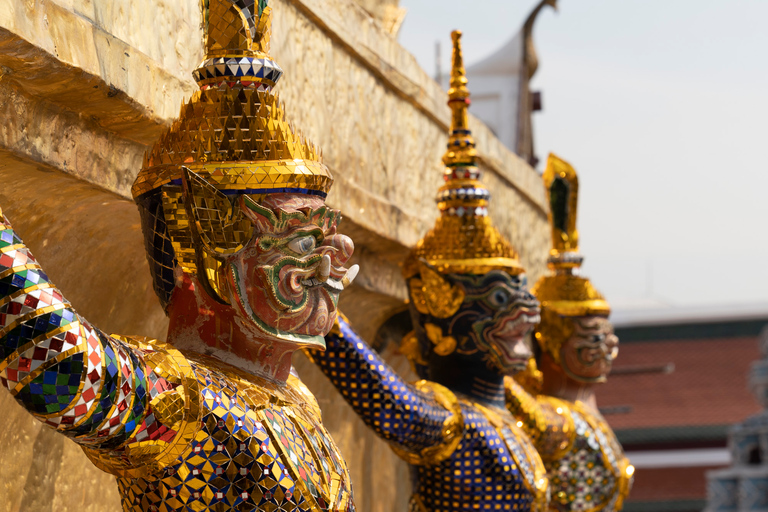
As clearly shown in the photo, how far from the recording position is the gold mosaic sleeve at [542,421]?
2.08 meters

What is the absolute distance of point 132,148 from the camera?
1376 mm

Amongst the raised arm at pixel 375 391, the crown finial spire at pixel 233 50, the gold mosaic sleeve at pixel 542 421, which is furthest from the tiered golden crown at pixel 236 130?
the gold mosaic sleeve at pixel 542 421

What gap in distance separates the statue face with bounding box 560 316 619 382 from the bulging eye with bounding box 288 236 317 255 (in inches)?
52.0

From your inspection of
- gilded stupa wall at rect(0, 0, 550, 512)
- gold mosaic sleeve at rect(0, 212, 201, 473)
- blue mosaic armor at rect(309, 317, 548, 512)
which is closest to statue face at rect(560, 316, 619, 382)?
gilded stupa wall at rect(0, 0, 550, 512)

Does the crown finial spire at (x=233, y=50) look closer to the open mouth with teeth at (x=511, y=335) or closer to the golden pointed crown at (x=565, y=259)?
the open mouth with teeth at (x=511, y=335)

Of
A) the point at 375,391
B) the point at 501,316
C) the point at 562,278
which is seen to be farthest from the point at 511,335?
the point at 562,278

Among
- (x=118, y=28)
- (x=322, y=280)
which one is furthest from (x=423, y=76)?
(x=322, y=280)

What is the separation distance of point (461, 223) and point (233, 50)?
73 cm

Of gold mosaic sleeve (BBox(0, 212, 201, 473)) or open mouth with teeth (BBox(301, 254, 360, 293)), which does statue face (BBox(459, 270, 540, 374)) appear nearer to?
open mouth with teeth (BBox(301, 254, 360, 293))

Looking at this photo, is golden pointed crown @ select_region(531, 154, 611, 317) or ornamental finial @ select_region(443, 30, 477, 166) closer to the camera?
ornamental finial @ select_region(443, 30, 477, 166)

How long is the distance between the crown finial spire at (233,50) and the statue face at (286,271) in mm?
155

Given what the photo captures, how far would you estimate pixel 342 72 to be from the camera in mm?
1971

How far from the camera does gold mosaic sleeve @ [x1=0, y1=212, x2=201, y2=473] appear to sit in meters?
0.90

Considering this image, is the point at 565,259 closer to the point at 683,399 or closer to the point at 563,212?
the point at 563,212
